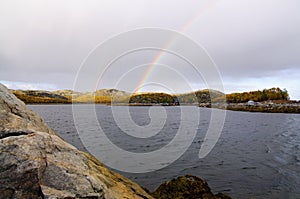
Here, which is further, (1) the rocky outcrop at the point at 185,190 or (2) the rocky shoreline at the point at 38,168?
(1) the rocky outcrop at the point at 185,190

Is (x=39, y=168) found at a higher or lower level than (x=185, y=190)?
higher

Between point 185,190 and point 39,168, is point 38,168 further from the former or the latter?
point 185,190

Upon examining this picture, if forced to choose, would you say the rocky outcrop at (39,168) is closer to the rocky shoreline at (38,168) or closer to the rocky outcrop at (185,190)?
the rocky shoreline at (38,168)

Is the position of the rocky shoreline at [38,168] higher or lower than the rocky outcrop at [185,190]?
higher

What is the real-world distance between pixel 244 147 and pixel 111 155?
14331 millimetres

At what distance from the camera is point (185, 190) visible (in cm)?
889

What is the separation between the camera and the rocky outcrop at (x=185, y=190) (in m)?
8.73

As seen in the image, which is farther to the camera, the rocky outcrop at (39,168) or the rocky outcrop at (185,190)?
the rocky outcrop at (185,190)

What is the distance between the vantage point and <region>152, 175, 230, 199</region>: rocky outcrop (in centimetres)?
873

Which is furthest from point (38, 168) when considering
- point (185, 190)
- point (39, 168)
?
point (185, 190)

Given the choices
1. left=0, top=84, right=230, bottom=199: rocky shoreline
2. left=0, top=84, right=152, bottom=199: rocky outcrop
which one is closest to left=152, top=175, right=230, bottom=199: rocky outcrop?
left=0, top=84, right=230, bottom=199: rocky shoreline

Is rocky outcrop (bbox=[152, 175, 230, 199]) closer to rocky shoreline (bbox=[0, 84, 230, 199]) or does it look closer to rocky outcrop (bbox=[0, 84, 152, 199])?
rocky shoreline (bbox=[0, 84, 230, 199])

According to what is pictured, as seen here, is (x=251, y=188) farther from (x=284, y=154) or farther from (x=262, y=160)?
(x=284, y=154)

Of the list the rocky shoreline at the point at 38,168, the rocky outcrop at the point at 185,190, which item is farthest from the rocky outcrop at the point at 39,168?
the rocky outcrop at the point at 185,190
